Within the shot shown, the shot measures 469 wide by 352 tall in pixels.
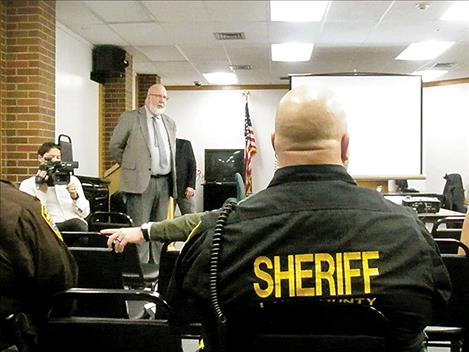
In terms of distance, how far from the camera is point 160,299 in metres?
1.38

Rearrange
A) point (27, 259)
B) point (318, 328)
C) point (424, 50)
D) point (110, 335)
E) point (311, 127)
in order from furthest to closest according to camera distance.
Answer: point (424, 50), point (27, 259), point (110, 335), point (311, 127), point (318, 328)

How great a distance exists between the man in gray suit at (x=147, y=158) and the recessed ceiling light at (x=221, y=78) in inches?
177

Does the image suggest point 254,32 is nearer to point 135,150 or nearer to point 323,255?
point 135,150

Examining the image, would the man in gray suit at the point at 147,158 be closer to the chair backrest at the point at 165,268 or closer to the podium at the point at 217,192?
the chair backrest at the point at 165,268

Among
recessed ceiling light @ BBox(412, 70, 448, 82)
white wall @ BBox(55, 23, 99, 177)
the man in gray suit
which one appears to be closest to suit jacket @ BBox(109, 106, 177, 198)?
the man in gray suit

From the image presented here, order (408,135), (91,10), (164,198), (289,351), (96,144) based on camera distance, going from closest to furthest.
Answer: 1. (289,351)
2. (164,198)
3. (91,10)
4. (408,135)
5. (96,144)

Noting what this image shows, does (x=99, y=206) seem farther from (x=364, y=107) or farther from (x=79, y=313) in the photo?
(x=79, y=313)

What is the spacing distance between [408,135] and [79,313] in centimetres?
506

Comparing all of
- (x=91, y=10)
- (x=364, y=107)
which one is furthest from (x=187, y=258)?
(x=364, y=107)

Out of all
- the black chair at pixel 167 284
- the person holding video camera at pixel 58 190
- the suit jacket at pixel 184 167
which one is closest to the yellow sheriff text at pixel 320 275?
the black chair at pixel 167 284

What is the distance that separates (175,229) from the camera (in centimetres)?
157

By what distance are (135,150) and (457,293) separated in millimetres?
3337

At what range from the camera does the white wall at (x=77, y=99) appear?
240 inches

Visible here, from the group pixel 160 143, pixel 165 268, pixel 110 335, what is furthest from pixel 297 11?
pixel 110 335
